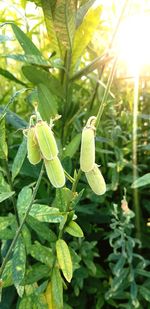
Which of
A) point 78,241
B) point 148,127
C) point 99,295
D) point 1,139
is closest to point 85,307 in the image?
point 99,295

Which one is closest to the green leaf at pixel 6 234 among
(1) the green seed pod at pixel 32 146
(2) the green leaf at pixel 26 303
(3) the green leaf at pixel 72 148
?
(2) the green leaf at pixel 26 303

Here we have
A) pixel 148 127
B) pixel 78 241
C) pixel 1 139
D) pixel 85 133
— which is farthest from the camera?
pixel 148 127

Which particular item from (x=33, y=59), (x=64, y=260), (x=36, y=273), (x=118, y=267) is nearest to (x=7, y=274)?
(x=36, y=273)

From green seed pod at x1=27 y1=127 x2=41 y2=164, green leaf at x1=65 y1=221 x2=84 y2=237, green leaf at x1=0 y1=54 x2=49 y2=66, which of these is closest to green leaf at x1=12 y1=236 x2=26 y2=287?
green leaf at x1=65 y1=221 x2=84 y2=237

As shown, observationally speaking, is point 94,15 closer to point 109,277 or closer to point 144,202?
point 144,202

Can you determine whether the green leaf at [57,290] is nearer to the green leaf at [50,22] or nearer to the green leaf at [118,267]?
the green leaf at [118,267]

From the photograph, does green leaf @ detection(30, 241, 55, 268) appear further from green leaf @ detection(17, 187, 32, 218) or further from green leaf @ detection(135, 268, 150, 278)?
green leaf @ detection(135, 268, 150, 278)
